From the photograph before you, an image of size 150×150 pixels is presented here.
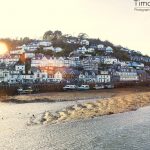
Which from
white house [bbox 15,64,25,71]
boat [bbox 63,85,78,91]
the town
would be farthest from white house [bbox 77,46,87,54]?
boat [bbox 63,85,78,91]

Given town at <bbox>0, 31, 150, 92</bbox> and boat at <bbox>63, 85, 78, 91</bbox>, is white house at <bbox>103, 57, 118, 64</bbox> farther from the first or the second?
boat at <bbox>63, 85, 78, 91</bbox>

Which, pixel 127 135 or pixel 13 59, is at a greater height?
pixel 13 59

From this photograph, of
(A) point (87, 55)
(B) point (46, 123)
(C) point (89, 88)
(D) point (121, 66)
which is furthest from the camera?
(A) point (87, 55)

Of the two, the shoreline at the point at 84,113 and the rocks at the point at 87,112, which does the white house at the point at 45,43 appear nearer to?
the rocks at the point at 87,112

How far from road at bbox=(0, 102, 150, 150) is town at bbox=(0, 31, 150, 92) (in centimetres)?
7579

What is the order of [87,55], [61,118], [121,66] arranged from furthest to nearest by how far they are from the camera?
[87,55], [121,66], [61,118]

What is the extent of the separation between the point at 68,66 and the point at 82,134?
383ft

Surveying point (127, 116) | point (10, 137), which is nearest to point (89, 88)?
point (127, 116)

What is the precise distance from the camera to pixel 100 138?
37.5 metres

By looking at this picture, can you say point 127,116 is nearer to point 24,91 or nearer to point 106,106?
point 106,106

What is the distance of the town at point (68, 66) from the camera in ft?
439

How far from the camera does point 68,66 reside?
513ft

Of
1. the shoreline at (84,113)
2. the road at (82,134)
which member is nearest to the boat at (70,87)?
the shoreline at (84,113)

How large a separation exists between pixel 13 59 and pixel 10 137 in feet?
391
